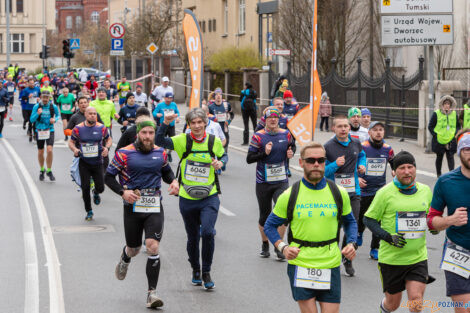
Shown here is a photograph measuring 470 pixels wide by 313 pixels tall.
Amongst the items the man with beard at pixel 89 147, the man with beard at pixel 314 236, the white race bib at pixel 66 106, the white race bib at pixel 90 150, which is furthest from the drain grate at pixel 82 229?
the white race bib at pixel 66 106

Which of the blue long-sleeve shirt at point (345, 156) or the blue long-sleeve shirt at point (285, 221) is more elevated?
the blue long-sleeve shirt at point (345, 156)

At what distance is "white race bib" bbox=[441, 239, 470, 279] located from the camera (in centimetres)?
634

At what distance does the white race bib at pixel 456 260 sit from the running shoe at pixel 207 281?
3.27 metres

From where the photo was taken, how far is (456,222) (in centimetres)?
618

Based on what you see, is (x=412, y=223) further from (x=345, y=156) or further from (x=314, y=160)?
(x=345, y=156)

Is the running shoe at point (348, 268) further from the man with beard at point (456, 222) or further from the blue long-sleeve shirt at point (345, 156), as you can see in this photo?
the man with beard at point (456, 222)

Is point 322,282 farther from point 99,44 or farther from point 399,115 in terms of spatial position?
point 99,44

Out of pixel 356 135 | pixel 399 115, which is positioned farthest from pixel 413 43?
pixel 356 135

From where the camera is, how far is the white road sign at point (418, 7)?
22125mm

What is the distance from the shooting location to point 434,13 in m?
22.1

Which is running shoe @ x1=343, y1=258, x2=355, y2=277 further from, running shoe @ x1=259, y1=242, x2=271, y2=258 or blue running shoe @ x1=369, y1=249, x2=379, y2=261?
running shoe @ x1=259, y1=242, x2=271, y2=258

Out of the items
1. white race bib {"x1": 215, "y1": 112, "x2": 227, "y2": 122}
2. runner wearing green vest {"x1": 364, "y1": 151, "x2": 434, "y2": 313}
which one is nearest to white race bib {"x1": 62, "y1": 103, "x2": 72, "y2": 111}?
white race bib {"x1": 215, "y1": 112, "x2": 227, "y2": 122}

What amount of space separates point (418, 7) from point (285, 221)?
1695 cm

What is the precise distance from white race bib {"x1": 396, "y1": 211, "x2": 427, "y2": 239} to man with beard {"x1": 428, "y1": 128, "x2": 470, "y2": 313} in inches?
23.5
